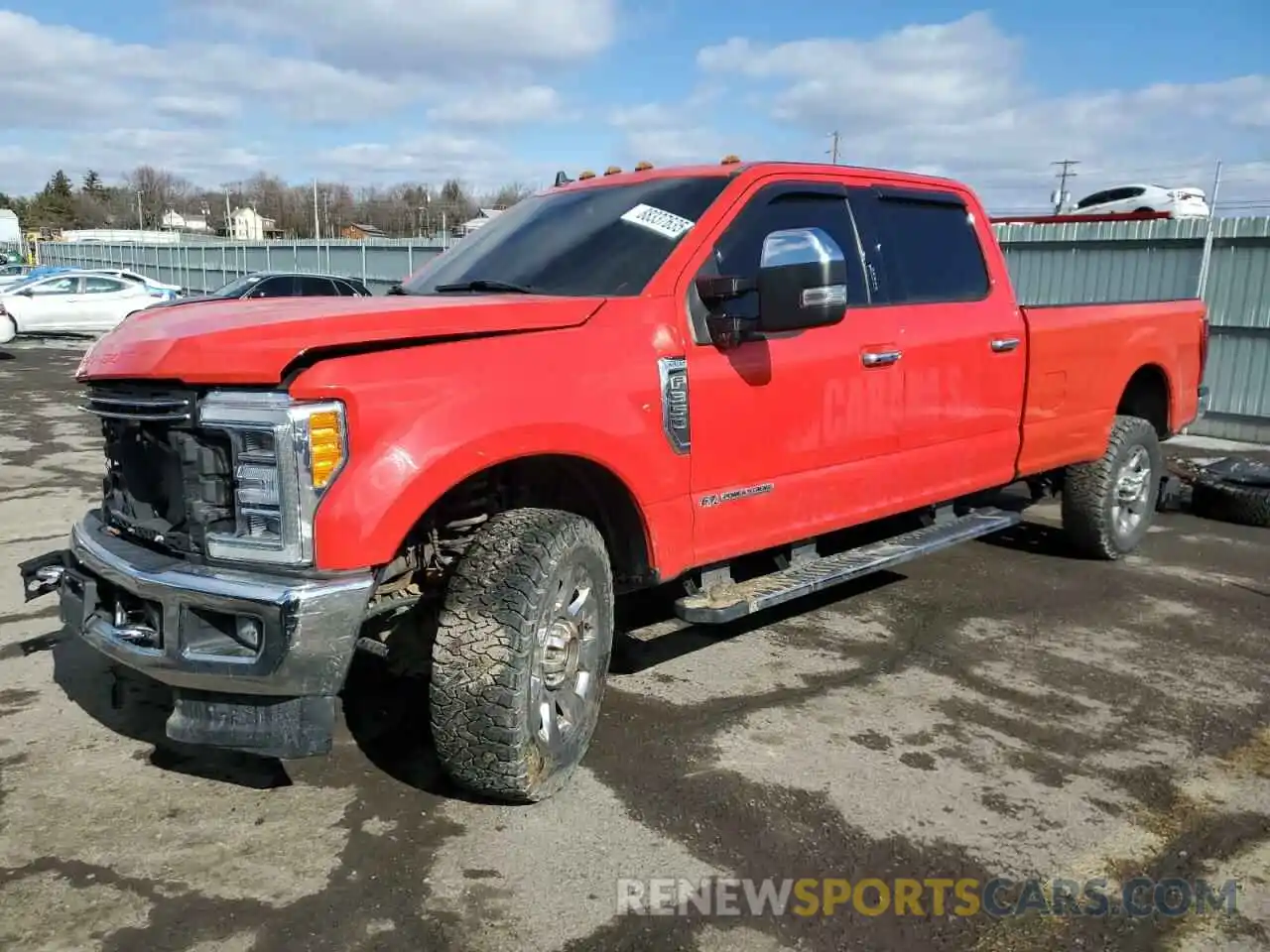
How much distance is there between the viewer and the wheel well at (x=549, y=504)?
331 centimetres

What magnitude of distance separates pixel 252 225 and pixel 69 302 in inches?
3078

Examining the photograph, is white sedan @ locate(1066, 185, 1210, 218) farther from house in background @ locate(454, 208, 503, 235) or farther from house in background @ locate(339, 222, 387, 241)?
house in background @ locate(339, 222, 387, 241)

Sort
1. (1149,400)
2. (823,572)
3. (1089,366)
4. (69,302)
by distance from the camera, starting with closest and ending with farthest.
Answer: (823,572)
(1089,366)
(1149,400)
(69,302)

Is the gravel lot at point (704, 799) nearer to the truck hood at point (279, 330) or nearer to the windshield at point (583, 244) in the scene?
the truck hood at point (279, 330)

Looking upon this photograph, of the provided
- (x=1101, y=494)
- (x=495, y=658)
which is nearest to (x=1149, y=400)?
(x=1101, y=494)

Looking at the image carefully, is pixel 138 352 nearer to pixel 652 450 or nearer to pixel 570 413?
pixel 570 413

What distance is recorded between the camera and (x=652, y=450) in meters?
3.55

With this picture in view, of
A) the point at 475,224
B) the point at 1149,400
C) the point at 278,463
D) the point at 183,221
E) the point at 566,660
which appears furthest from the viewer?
the point at 183,221

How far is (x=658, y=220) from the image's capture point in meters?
4.02

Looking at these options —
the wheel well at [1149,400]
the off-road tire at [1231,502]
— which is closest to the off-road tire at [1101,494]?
the wheel well at [1149,400]

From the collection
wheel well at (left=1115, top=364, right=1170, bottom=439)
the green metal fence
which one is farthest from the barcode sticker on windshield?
the green metal fence

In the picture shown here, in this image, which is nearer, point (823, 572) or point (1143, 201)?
point (823, 572)

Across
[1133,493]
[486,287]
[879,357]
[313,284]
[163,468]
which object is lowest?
[1133,493]

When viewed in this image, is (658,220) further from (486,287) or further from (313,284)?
(313,284)
